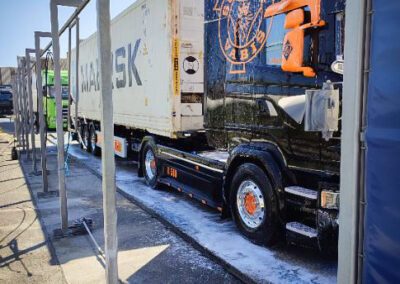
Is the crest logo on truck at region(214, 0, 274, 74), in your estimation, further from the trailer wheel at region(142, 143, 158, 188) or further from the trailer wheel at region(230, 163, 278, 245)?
the trailer wheel at region(142, 143, 158, 188)

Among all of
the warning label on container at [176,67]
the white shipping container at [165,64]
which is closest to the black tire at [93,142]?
the white shipping container at [165,64]

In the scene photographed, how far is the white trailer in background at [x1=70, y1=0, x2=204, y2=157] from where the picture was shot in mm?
7062

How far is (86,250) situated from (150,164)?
361 cm

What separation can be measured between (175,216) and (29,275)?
2.44 m

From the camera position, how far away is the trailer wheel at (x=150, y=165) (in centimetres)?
819

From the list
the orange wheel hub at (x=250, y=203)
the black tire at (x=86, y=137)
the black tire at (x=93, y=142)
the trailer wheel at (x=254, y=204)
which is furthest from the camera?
the black tire at (x=86, y=137)

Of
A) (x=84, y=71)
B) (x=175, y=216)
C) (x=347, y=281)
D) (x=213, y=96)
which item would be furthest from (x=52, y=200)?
(x=84, y=71)

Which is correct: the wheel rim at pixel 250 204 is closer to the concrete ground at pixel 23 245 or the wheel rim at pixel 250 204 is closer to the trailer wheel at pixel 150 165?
the concrete ground at pixel 23 245

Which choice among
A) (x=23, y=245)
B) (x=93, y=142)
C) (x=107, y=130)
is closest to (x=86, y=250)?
(x=23, y=245)

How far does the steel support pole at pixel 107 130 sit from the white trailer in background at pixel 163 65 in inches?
147

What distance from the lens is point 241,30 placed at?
17.0 feet

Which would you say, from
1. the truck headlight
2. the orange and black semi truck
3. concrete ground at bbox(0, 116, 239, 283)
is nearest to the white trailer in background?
the orange and black semi truck

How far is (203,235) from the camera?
5.45 meters

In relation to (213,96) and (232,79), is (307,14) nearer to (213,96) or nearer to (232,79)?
(232,79)
